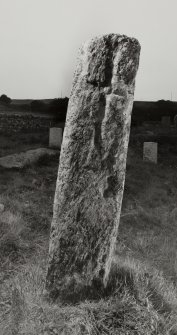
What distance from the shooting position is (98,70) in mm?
3635

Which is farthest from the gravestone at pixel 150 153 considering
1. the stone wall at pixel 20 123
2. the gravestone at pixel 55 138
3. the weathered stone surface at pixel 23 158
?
the stone wall at pixel 20 123

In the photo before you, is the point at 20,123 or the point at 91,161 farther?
the point at 20,123

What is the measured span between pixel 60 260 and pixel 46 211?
3.60 m

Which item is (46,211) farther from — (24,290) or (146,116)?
(146,116)

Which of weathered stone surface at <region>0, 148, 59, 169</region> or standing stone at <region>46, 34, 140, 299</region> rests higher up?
standing stone at <region>46, 34, 140, 299</region>

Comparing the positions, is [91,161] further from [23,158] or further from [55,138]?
[55,138]

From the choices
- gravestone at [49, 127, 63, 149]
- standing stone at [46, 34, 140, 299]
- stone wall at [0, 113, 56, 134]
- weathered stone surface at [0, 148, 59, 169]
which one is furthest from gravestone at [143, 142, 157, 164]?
standing stone at [46, 34, 140, 299]

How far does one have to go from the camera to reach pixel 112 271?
13.6 ft

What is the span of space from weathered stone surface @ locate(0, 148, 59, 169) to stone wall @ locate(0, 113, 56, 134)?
8.24 meters

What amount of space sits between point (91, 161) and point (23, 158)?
7.23 metres

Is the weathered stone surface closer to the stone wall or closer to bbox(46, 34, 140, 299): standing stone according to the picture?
bbox(46, 34, 140, 299): standing stone

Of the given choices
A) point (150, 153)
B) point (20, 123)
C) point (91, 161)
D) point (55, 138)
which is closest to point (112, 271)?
point (91, 161)

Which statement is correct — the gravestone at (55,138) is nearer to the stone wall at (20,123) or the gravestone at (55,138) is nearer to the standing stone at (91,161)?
the stone wall at (20,123)

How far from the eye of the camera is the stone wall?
20644 millimetres
